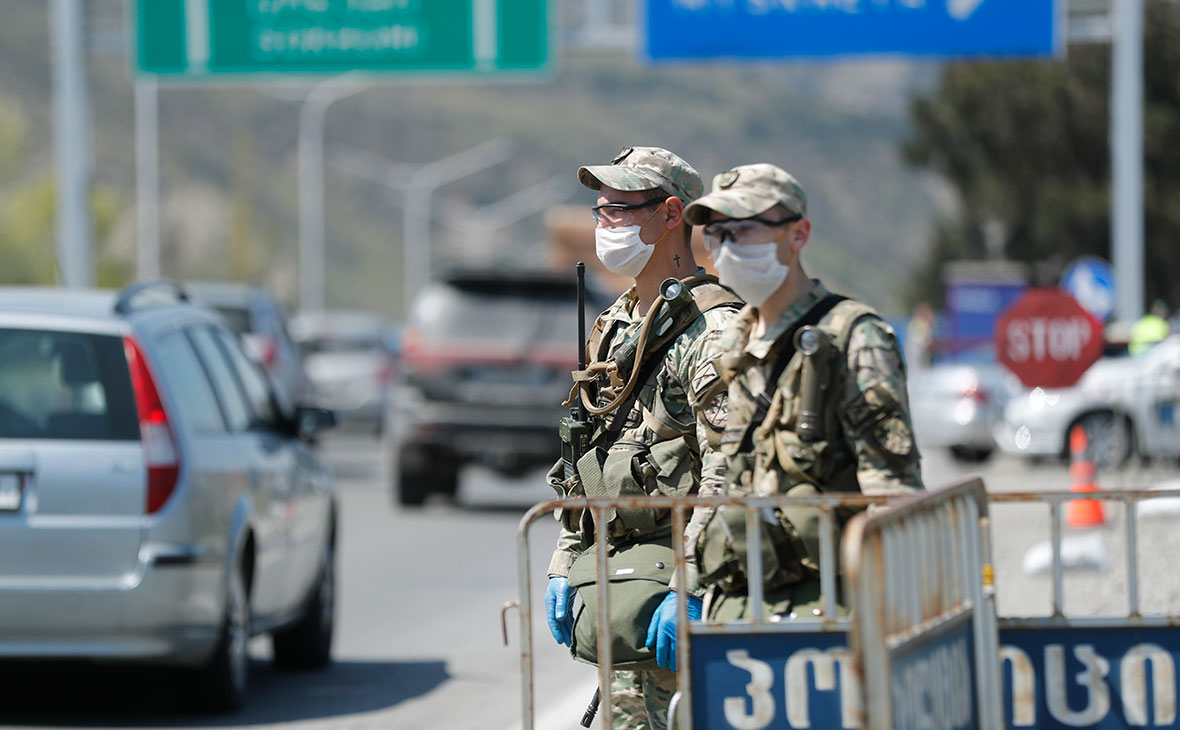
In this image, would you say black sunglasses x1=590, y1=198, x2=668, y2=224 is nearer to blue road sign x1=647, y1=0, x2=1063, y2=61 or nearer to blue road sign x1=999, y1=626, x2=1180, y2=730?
blue road sign x1=999, y1=626, x2=1180, y2=730

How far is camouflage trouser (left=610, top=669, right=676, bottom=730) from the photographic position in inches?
184

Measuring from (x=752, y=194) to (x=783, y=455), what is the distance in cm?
53

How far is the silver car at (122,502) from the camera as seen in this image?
7348 mm

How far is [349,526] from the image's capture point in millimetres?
16812

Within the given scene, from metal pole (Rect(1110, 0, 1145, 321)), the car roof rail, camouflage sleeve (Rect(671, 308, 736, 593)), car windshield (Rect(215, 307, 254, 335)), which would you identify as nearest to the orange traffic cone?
metal pole (Rect(1110, 0, 1145, 321))

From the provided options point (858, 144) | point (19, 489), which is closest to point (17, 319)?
point (19, 489)

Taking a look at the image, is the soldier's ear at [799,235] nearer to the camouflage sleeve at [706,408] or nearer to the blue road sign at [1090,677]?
the camouflage sleeve at [706,408]

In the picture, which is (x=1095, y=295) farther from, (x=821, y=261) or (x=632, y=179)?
(x=821, y=261)

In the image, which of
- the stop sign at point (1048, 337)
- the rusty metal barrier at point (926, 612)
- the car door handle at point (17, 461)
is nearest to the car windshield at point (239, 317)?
the stop sign at point (1048, 337)

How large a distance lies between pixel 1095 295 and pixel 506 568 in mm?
13952

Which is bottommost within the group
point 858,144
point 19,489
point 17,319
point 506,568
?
point 506,568

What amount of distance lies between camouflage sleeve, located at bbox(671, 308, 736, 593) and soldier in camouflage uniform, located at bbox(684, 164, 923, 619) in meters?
0.07

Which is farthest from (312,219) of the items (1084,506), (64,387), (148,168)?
(64,387)

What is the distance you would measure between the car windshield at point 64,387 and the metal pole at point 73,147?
1280 cm
